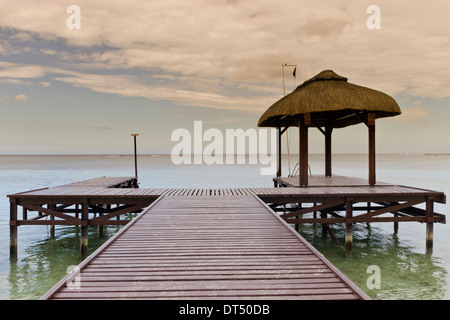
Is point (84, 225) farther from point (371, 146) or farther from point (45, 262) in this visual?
point (371, 146)

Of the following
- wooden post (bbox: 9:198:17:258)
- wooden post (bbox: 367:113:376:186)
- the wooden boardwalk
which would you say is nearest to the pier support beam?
wooden post (bbox: 9:198:17:258)

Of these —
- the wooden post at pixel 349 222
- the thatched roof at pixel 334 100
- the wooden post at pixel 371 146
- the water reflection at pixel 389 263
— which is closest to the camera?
the water reflection at pixel 389 263

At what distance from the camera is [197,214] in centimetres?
704

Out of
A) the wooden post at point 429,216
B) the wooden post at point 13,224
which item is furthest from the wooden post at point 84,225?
the wooden post at point 429,216

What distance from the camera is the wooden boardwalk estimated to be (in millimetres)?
3303

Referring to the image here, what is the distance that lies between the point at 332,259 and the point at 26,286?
7778mm

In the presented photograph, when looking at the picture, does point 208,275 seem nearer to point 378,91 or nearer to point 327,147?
point 378,91

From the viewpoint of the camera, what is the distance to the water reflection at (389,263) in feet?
24.0

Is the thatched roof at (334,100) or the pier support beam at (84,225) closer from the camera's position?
the pier support beam at (84,225)

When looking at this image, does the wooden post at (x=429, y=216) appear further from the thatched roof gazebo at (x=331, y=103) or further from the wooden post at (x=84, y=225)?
the wooden post at (x=84, y=225)

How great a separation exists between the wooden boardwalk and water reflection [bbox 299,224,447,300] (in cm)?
336

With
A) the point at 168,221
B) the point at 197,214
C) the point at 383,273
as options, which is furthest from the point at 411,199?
the point at 168,221

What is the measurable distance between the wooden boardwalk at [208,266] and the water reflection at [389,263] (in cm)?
336

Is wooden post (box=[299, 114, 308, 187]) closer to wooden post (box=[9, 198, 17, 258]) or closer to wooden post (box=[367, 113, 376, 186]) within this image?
wooden post (box=[367, 113, 376, 186])
